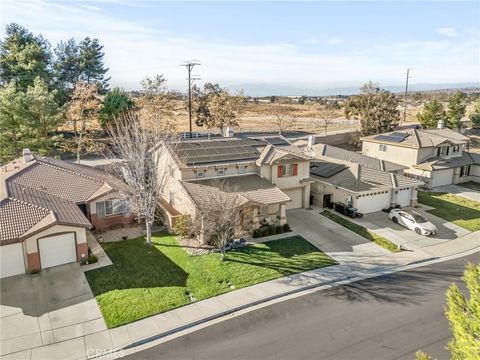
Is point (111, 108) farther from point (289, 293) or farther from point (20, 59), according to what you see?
point (289, 293)

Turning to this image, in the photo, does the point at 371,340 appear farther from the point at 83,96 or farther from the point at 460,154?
the point at 83,96

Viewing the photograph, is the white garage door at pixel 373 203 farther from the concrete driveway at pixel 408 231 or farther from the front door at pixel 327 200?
the front door at pixel 327 200

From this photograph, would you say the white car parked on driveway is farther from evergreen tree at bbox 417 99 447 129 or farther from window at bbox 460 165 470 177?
evergreen tree at bbox 417 99 447 129

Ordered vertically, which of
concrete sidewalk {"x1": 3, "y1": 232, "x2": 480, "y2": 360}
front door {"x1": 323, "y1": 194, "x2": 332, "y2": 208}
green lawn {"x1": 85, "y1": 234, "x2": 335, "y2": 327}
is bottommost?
concrete sidewalk {"x1": 3, "y1": 232, "x2": 480, "y2": 360}

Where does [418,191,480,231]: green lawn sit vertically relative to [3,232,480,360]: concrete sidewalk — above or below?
above

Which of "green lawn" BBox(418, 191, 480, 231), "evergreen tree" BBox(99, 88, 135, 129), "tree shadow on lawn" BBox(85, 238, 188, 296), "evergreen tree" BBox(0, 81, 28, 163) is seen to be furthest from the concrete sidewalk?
"evergreen tree" BBox(99, 88, 135, 129)

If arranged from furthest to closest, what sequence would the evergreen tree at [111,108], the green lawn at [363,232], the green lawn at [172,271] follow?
the evergreen tree at [111,108] → the green lawn at [363,232] → the green lawn at [172,271]

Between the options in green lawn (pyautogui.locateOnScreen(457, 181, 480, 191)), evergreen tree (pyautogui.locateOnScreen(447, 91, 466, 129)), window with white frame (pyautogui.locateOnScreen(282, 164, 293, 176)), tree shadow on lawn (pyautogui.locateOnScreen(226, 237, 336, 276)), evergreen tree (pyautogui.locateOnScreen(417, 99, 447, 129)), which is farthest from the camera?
evergreen tree (pyautogui.locateOnScreen(447, 91, 466, 129))

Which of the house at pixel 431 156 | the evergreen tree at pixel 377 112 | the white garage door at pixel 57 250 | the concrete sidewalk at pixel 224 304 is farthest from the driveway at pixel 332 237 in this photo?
the evergreen tree at pixel 377 112

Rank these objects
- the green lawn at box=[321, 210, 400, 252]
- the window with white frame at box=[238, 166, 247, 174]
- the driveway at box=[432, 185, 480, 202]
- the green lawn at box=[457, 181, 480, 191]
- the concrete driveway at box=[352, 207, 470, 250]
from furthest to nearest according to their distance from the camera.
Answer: the green lawn at box=[457, 181, 480, 191]
the driveway at box=[432, 185, 480, 202]
the window with white frame at box=[238, 166, 247, 174]
the concrete driveway at box=[352, 207, 470, 250]
the green lawn at box=[321, 210, 400, 252]

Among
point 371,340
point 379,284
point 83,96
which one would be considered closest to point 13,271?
point 371,340
